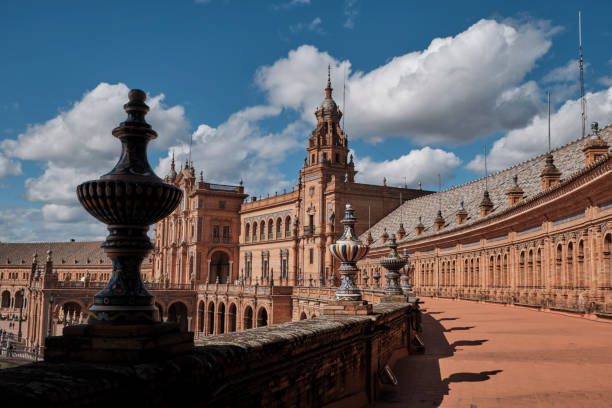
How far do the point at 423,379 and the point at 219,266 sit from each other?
230 ft

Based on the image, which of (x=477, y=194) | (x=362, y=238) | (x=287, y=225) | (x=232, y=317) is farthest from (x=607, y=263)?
(x=287, y=225)

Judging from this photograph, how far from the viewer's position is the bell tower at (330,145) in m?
64.5

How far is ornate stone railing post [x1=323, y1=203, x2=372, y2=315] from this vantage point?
9.45 metres

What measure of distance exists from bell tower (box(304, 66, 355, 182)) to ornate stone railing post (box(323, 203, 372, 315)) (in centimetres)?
5304

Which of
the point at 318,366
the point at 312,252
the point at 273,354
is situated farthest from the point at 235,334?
the point at 312,252

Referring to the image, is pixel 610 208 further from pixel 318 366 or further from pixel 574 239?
pixel 318 366

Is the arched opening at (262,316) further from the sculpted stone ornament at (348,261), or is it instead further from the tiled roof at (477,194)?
the sculpted stone ornament at (348,261)

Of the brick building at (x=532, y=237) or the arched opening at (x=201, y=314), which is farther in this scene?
the arched opening at (x=201, y=314)

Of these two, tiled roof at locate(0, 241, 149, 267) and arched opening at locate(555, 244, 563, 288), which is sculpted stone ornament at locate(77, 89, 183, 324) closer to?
arched opening at locate(555, 244, 563, 288)

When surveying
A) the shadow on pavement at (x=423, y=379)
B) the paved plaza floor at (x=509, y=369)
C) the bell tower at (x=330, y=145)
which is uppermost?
the bell tower at (x=330, y=145)

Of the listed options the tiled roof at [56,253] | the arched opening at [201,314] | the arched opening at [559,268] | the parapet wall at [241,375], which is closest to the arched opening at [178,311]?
the arched opening at [201,314]

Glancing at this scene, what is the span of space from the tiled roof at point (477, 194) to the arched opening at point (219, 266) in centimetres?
2508

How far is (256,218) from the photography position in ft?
244

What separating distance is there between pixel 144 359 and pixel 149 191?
121cm
